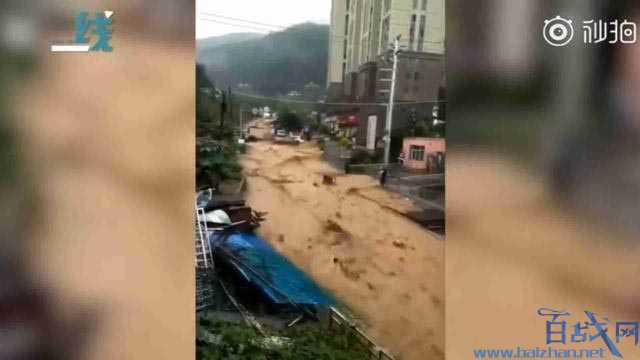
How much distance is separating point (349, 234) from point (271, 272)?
370mm

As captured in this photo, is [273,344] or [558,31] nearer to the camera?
[558,31]

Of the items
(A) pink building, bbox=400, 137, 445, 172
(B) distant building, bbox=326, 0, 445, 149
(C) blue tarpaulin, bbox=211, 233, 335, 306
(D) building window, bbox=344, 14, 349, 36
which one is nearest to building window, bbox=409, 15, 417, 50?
(B) distant building, bbox=326, 0, 445, 149

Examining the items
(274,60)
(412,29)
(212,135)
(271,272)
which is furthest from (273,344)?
(412,29)

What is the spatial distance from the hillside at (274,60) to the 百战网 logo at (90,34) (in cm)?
39

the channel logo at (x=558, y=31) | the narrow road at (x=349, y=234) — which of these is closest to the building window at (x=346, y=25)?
the narrow road at (x=349, y=234)

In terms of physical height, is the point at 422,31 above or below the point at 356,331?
above

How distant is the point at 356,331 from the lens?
248cm

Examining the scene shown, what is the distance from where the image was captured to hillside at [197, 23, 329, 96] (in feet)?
7.73

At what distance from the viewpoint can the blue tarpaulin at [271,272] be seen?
96.3 inches

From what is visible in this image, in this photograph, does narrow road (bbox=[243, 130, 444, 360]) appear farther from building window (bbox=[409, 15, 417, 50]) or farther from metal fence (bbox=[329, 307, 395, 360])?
building window (bbox=[409, 15, 417, 50])

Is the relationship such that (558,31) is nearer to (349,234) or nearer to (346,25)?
(346,25)

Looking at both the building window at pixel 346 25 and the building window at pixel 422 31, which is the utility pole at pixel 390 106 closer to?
the building window at pixel 422 31

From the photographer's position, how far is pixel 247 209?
244 cm

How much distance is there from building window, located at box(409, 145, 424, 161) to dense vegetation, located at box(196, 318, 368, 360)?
2.66 ft
